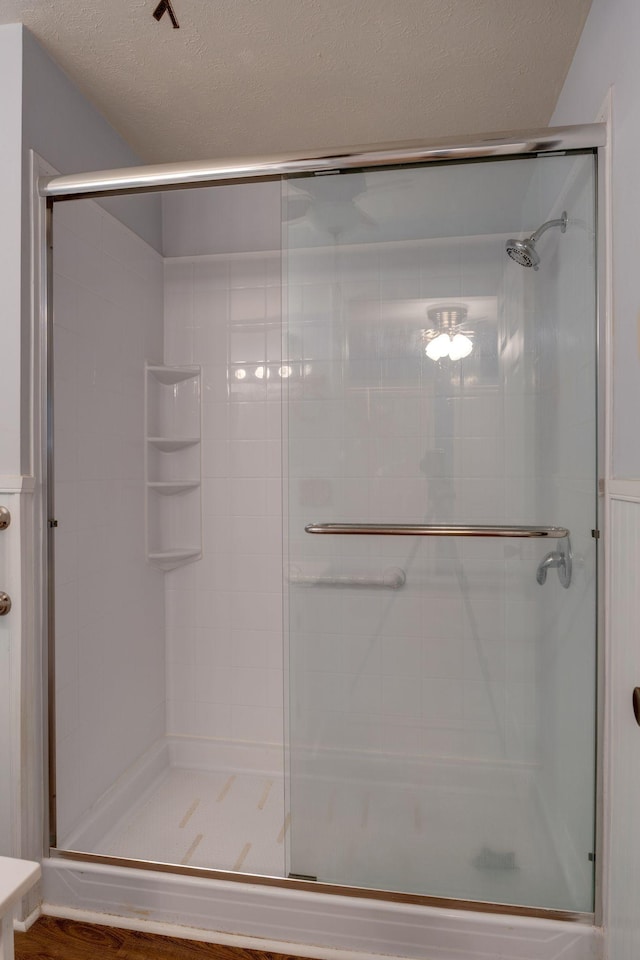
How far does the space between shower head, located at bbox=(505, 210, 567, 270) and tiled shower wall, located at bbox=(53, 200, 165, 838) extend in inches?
53.4

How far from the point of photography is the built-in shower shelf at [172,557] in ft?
8.30

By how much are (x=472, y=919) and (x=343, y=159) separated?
198cm

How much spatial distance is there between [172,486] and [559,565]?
5.27ft

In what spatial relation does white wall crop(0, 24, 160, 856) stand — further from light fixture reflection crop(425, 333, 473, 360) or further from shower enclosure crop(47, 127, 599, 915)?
light fixture reflection crop(425, 333, 473, 360)

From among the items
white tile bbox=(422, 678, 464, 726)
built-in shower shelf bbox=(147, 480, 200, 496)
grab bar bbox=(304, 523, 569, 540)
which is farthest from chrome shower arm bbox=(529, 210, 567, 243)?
built-in shower shelf bbox=(147, 480, 200, 496)

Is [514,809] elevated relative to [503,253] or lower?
lower

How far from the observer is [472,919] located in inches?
61.2

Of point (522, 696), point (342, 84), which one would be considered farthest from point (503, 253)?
point (522, 696)

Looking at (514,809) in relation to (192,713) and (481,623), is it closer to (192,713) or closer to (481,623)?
(481,623)

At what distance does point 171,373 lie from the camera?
8.50 feet

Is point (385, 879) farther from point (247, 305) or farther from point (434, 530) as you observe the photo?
point (247, 305)

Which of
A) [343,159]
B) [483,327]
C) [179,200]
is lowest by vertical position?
[483,327]

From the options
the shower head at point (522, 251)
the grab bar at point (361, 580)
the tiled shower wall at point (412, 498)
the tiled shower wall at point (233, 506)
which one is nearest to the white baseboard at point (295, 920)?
the tiled shower wall at point (412, 498)

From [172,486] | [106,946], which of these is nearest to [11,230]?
[172,486]
